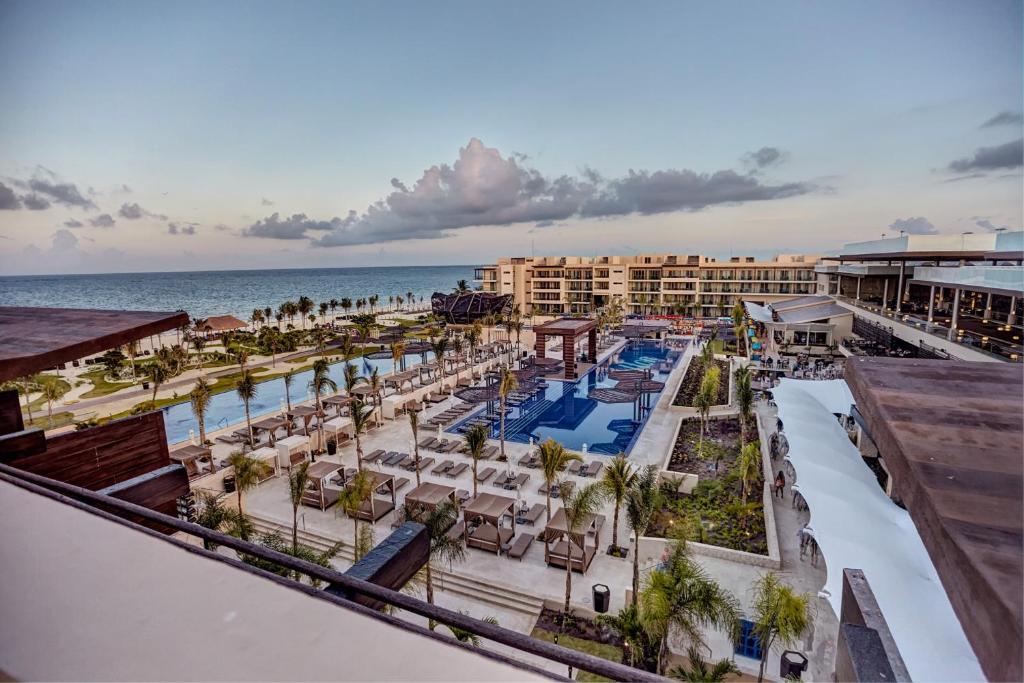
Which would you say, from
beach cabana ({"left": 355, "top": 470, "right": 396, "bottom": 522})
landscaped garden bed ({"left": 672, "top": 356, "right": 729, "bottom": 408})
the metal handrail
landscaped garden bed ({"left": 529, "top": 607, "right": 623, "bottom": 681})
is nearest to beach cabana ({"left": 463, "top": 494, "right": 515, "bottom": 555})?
landscaped garden bed ({"left": 529, "top": 607, "right": 623, "bottom": 681})

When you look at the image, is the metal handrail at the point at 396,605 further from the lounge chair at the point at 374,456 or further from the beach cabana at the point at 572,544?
the lounge chair at the point at 374,456

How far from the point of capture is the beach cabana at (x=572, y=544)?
13.9 metres

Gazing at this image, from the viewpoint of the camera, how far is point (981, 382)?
7.45 meters

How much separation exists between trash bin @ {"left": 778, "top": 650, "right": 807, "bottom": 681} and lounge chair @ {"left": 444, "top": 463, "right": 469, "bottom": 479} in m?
12.8

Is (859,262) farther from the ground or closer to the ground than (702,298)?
farther from the ground

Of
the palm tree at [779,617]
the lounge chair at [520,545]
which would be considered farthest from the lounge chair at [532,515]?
the palm tree at [779,617]

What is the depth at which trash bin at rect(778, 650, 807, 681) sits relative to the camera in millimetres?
9695

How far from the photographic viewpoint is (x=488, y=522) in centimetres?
1558

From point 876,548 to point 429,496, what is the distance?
12223mm

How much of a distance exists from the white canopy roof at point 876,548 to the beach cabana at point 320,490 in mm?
15087

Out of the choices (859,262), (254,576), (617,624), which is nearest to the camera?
(254,576)

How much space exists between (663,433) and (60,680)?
2459 centimetres

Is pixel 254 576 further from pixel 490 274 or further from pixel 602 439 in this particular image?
pixel 490 274

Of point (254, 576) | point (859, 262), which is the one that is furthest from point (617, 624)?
point (859, 262)
